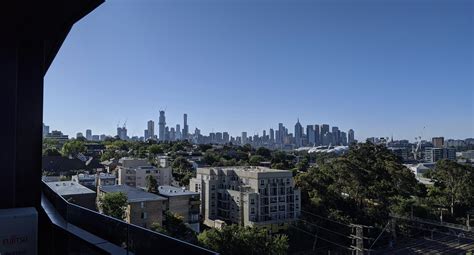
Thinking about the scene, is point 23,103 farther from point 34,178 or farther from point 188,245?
point 188,245

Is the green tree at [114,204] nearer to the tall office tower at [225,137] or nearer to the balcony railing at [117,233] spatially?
the balcony railing at [117,233]

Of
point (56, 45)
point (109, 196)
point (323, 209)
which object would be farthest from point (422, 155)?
point (56, 45)

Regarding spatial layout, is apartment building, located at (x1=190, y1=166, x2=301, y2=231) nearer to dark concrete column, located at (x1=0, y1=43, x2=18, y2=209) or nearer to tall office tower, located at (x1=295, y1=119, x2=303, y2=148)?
dark concrete column, located at (x1=0, y1=43, x2=18, y2=209)

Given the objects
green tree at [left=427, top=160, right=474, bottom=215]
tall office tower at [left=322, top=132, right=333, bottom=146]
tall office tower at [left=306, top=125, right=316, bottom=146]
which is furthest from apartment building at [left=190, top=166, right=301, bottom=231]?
tall office tower at [left=306, top=125, right=316, bottom=146]

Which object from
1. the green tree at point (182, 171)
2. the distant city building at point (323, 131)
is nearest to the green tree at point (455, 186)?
the green tree at point (182, 171)

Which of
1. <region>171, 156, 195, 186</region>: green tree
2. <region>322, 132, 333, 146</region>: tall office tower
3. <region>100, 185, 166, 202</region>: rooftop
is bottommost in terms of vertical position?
<region>171, 156, 195, 186</region>: green tree

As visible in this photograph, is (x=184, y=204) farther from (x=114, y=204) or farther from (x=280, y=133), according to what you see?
(x=280, y=133)
